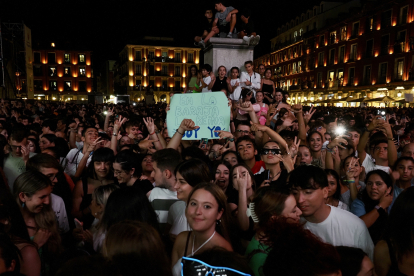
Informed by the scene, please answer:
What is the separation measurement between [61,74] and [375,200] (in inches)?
2922

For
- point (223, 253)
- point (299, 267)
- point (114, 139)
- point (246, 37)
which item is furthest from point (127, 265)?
point (246, 37)

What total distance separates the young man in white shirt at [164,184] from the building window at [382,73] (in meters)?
41.4

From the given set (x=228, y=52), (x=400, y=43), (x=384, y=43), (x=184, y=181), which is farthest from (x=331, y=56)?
(x=184, y=181)

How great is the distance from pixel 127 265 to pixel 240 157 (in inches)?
135

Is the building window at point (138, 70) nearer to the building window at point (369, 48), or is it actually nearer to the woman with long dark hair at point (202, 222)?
the building window at point (369, 48)

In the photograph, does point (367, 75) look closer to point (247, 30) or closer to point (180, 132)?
point (247, 30)

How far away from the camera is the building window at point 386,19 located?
3682 centimetres

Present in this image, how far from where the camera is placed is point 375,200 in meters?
3.72

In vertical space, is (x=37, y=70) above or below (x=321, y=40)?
below

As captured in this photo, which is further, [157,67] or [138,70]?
[157,67]

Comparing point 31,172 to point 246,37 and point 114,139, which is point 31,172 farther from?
point 246,37

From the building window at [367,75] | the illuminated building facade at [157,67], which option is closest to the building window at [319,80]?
the building window at [367,75]

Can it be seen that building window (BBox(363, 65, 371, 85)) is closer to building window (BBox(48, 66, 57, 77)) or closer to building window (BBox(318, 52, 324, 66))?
building window (BBox(318, 52, 324, 66))

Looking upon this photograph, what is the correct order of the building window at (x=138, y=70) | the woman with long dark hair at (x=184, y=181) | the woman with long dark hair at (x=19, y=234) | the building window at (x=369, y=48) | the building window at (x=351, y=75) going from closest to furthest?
the woman with long dark hair at (x=19, y=234)
the woman with long dark hair at (x=184, y=181)
the building window at (x=369, y=48)
the building window at (x=351, y=75)
the building window at (x=138, y=70)
